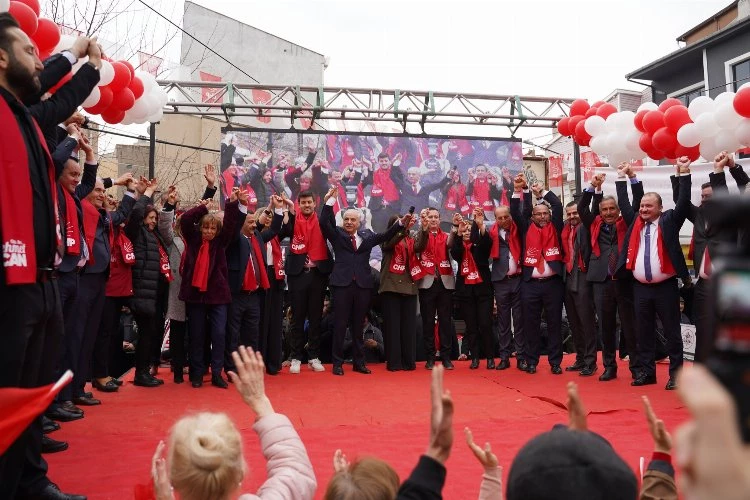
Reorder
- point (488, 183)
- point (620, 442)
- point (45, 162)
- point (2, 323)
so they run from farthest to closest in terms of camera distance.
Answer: point (488, 183) → point (620, 442) → point (45, 162) → point (2, 323)

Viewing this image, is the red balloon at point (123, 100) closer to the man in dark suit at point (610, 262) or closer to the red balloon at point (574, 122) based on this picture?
the man in dark suit at point (610, 262)

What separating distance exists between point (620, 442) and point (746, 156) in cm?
680

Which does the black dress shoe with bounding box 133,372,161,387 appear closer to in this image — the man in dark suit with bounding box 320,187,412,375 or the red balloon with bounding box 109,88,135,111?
the man in dark suit with bounding box 320,187,412,375


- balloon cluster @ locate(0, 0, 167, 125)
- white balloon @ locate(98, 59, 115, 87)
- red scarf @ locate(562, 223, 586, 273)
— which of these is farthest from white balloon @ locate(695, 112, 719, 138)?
white balloon @ locate(98, 59, 115, 87)

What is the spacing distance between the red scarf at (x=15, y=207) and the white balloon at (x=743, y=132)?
4928mm

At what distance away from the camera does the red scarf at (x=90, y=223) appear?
460cm

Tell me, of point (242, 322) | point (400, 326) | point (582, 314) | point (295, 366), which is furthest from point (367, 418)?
point (582, 314)

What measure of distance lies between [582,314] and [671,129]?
6.77ft

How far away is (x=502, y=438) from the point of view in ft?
12.3

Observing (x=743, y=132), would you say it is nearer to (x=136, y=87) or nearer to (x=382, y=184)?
(x=136, y=87)

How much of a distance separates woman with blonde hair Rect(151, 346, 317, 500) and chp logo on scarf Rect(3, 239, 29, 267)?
84 cm

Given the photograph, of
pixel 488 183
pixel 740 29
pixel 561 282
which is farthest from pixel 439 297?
pixel 740 29

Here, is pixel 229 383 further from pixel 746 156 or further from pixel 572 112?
pixel 746 156

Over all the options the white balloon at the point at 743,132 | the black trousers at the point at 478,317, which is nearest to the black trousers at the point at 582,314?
the black trousers at the point at 478,317
